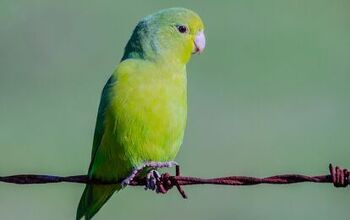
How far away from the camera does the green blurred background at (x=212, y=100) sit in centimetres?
1567

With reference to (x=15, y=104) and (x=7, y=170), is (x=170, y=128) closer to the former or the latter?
(x=7, y=170)

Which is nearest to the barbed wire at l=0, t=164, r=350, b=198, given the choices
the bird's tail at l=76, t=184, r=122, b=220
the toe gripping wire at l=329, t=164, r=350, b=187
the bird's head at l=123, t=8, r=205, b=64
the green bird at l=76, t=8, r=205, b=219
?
the toe gripping wire at l=329, t=164, r=350, b=187

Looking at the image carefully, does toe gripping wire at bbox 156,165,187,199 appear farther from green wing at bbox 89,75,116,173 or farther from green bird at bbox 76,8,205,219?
green wing at bbox 89,75,116,173

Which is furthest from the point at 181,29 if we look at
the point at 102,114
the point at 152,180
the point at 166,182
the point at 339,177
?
the point at 339,177

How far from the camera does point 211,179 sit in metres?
8.32

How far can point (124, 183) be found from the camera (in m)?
9.27

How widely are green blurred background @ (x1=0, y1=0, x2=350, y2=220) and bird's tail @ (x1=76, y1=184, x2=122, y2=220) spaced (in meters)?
Answer: 5.02

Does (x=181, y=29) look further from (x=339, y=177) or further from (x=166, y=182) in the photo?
(x=339, y=177)

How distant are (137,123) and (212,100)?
9327 millimetres

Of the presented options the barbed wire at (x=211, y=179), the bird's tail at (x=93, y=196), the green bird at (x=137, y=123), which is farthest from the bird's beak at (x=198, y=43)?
the barbed wire at (x=211, y=179)

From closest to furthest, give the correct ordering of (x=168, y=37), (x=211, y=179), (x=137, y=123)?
(x=211, y=179)
(x=137, y=123)
(x=168, y=37)

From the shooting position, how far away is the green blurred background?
15.7 meters

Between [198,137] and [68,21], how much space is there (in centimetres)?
594

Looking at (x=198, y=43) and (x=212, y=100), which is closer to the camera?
(x=198, y=43)
